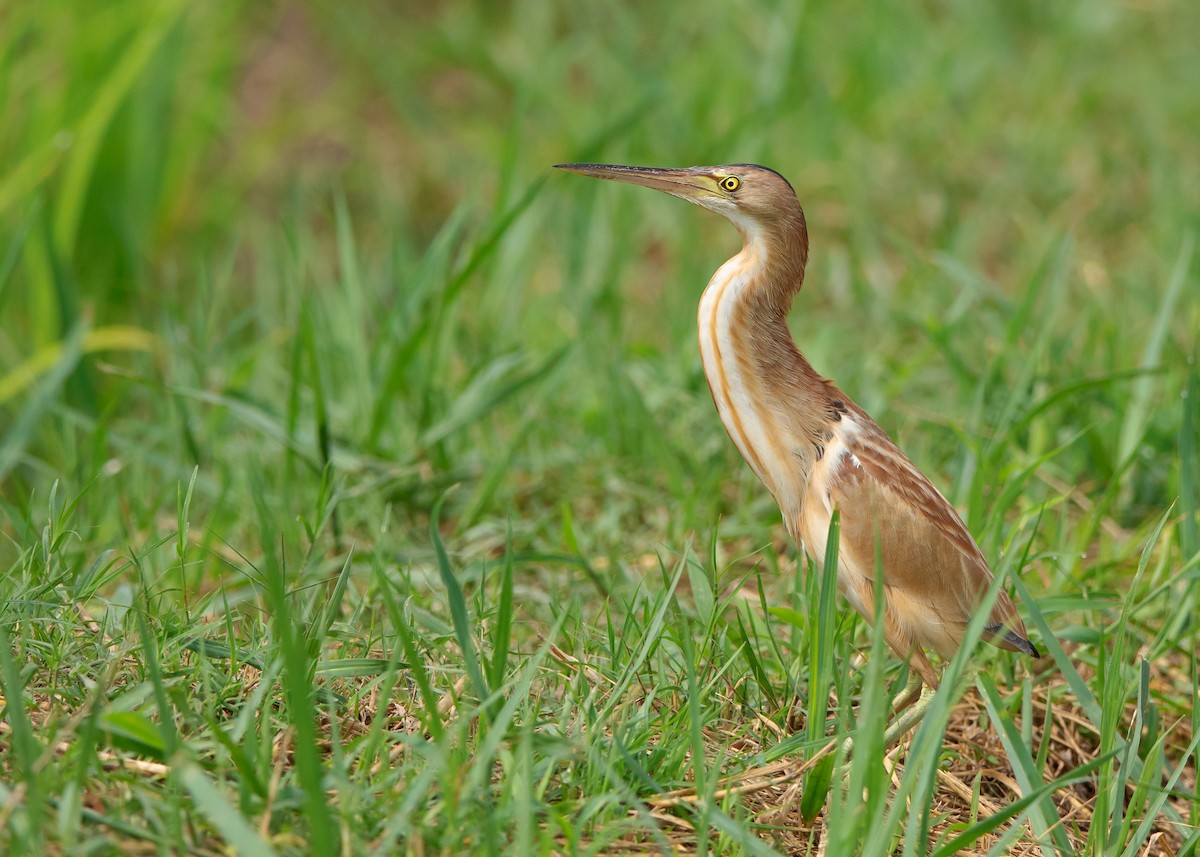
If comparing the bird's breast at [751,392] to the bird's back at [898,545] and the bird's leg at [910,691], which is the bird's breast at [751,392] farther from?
the bird's leg at [910,691]

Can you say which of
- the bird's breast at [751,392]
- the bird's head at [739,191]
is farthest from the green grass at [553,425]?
the bird's head at [739,191]

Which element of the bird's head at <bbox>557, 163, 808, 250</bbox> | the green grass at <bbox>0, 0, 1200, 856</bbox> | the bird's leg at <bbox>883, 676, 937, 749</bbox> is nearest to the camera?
the green grass at <bbox>0, 0, 1200, 856</bbox>

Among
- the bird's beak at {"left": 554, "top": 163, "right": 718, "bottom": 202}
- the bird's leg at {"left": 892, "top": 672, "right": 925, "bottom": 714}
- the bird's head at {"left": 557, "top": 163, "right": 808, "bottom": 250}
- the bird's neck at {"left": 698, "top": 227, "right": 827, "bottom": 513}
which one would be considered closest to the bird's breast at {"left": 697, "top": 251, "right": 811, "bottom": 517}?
the bird's neck at {"left": 698, "top": 227, "right": 827, "bottom": 513}

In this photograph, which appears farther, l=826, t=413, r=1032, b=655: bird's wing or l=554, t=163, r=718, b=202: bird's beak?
l=554, t=163, r=718, b=202: bird's beak

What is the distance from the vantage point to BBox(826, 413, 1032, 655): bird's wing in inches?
100

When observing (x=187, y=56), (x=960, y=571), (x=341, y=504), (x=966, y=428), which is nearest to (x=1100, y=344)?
(x=966, y=428)

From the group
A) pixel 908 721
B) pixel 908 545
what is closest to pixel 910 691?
pixel 908 721

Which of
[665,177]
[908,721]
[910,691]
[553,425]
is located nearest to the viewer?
[908,721]

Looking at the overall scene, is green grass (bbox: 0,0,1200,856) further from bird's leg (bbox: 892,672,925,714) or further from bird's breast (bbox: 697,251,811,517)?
bird's breast (bbox: 697,251,811,517)

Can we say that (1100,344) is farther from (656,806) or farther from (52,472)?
(52,472)

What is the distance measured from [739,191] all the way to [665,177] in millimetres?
181

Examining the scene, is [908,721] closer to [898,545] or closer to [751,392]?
[898,545]

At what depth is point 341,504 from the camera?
345cm

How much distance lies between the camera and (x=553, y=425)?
3.98 meters
